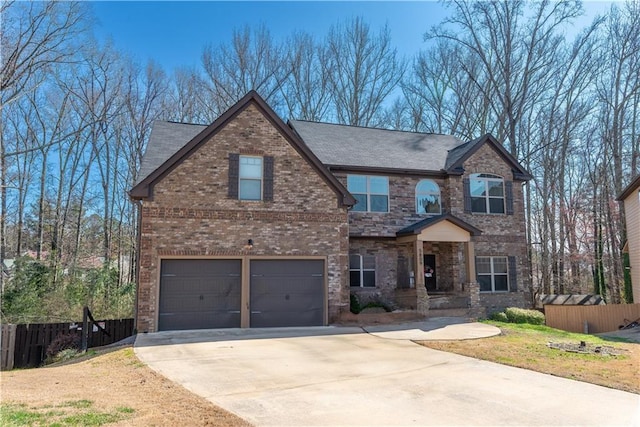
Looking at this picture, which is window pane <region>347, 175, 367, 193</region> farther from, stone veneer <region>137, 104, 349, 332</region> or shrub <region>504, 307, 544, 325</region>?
shrub <region>504, 307, 544, 325</region>

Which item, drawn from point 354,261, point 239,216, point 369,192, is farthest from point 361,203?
point 239,216

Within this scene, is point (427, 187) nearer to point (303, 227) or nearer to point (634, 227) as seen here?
point (303, 227)

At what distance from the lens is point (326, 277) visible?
15234 millimetres

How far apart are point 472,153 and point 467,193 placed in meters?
1.73

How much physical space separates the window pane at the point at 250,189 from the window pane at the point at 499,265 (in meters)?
10.9

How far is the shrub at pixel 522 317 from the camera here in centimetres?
1722

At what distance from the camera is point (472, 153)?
19.3 meters

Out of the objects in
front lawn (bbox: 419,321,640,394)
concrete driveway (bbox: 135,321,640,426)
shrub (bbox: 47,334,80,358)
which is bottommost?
shrub (bbox: 47,334,80,358)

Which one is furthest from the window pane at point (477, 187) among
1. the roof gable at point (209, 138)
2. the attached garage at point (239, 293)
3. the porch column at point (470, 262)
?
the attached garage at point (239, 293)

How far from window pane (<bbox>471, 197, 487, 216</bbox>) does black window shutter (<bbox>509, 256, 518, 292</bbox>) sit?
2.46m

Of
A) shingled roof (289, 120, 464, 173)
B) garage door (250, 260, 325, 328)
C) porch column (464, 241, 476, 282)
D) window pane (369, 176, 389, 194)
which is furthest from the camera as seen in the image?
shingled roof (289, 120, 464, 173)

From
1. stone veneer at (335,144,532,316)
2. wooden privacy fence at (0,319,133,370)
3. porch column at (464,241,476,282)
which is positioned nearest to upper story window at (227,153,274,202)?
stone veneer at (335,144,532,316)

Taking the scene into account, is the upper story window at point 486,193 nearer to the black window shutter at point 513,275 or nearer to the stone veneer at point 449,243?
→ the stone veneer at point 449,243

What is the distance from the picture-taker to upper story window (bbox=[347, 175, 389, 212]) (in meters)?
18.1
